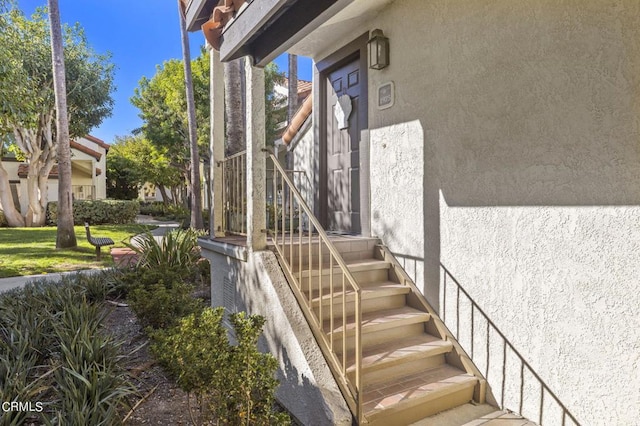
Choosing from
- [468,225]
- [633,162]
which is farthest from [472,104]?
[633,162]

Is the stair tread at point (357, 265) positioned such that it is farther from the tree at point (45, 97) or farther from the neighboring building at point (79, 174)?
the neighboring building at point (79, 174)

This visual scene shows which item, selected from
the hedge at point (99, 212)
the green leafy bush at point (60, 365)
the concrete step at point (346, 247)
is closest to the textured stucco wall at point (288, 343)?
the concrete step at point (346, 247)

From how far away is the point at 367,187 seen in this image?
458 cm

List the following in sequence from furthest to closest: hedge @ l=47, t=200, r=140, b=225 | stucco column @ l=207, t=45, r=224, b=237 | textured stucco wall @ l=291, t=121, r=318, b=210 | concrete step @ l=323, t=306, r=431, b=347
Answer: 1. hedge @ l=47, t=200, r=140, b=225
2. textured stucco wall @ l=291, t=121, r=318, b=210
3. stucco column @ l=207, t=45, r=224, b=237
4. concrete step @ l=323, t=306, r=431, b=347

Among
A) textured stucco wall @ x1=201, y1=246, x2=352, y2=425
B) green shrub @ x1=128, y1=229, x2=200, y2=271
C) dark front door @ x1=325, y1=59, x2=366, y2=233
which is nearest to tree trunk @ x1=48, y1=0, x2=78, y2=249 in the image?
green shrub @ x1=128, y1=229, x2=200, y2=271

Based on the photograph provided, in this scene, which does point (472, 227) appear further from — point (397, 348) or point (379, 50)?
point (379, 50)

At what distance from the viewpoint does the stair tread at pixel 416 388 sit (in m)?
2.71

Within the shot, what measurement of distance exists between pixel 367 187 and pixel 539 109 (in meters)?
2.15

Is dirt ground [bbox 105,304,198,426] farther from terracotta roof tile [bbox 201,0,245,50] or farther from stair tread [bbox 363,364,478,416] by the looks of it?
terracotta roof tile [bbox 201,0,245,50]

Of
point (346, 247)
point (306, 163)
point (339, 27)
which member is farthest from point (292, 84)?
point (346, 247)

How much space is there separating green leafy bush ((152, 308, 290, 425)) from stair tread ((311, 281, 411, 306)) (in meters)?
0.90

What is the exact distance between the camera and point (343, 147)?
519 centimetres

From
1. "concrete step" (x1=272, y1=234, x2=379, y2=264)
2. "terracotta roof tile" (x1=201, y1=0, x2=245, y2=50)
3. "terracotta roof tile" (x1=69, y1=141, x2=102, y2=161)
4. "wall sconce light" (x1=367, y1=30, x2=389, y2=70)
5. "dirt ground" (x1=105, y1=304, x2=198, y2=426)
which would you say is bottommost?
"dirt ground" (x1=105, y1=304, x2=198, y2=426)

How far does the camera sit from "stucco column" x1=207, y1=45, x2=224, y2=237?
4.79 meters
